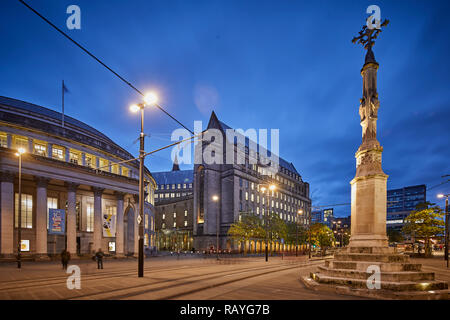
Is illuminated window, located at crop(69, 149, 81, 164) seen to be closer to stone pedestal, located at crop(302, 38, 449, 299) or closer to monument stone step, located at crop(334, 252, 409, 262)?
stone pedestal, located at crop(302, 38, 449, 299)

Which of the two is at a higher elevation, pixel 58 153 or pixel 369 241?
pixel 58 153

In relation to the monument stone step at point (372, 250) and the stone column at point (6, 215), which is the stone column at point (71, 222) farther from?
the monument stone step at point (372, 250)

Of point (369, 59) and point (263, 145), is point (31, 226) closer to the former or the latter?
point (369, 59)

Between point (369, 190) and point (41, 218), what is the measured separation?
39.2m

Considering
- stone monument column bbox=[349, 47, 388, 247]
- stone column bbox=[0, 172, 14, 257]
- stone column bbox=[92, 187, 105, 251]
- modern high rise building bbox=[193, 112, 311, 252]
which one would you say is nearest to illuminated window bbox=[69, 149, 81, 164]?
stone column bbox=[92, 187, 105, 251]

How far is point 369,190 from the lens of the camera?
13453mm

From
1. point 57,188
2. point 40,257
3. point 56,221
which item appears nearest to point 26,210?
point 57,188

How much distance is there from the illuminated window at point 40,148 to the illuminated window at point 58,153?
1236 millimetres

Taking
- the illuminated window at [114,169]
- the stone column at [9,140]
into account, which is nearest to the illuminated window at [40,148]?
the stone column at [9,140]

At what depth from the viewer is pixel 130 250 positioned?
173 feet

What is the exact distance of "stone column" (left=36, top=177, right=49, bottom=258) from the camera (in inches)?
1430

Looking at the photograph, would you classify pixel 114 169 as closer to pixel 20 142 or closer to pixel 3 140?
pixel 20 142
